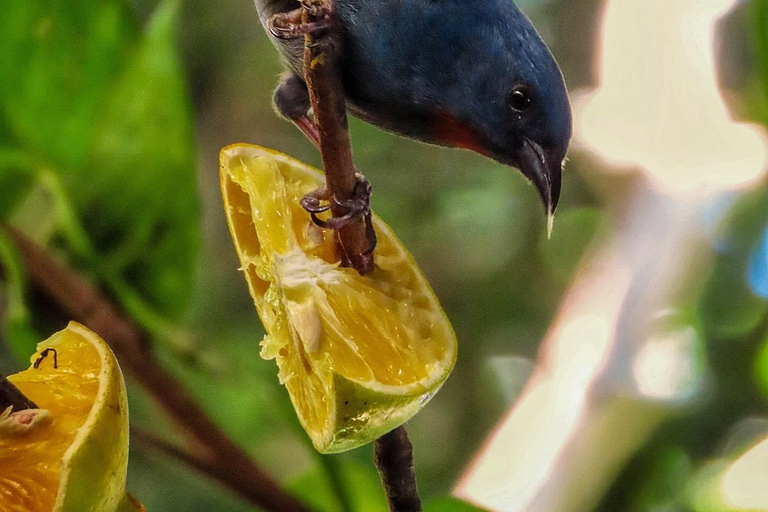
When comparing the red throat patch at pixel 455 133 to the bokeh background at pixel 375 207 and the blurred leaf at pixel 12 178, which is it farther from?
the blurred leaf at pixel 12 178

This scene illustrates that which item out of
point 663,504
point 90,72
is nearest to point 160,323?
point 90,72

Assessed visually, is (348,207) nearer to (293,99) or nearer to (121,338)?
(293,99)

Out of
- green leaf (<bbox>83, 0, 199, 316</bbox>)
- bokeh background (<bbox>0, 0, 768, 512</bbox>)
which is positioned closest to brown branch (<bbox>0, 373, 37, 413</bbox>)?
bokeh background (<bbox>0, 0, 768, 512</bbox>)

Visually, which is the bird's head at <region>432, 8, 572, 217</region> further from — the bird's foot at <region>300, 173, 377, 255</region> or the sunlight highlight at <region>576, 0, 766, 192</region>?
the sunlight highlight at <region>576, 0, 766, 192</region>

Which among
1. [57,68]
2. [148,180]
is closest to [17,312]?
[148,180]

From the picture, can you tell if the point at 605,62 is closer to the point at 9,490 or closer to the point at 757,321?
the point at 757,321

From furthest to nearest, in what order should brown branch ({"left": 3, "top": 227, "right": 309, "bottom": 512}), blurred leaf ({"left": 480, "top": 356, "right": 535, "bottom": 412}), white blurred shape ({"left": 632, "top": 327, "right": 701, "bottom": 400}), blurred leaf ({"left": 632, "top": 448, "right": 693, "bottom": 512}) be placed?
blurred leaf ({"left": 480, "top": 356, "right": 535, "bottom": 412}) < white blurred shape ({"left": 632, "top": 327, "right": 701, "bottom": 400}) < blurred leaf ({"left": 632, "top": 448, "right": 693, "bottom": 512}) < brown branch ({"left": 3, "top": 227, "right": 309, "bottom": 512})
